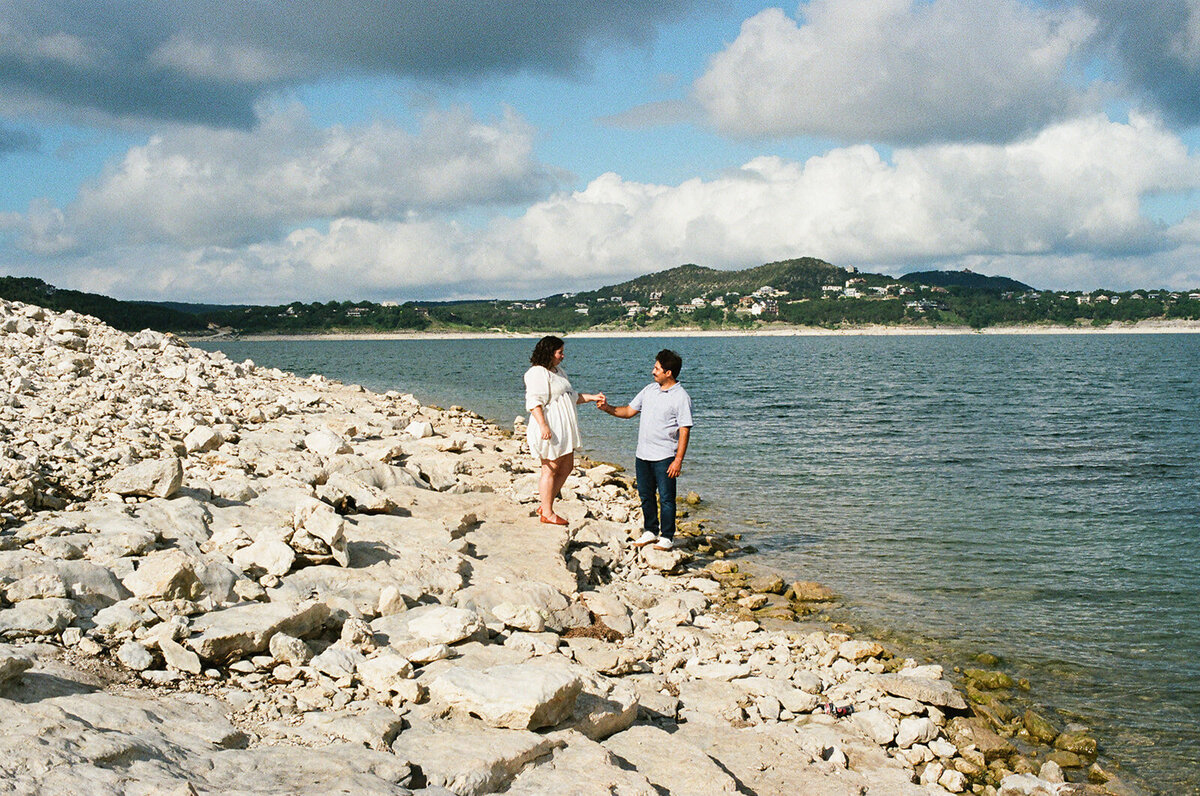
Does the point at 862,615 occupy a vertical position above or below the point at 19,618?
below

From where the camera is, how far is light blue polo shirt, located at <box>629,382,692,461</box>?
10914 mm

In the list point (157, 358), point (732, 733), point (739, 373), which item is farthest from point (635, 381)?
point (732, 733)

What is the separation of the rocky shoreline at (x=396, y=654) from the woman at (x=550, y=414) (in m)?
Answer: 0.77

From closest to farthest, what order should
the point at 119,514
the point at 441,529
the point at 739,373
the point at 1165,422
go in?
the point at 119,514, the point at 441,529, the point at 1165,422, the point at 739,373

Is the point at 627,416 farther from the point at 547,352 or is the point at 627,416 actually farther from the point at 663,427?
the point at 547,352

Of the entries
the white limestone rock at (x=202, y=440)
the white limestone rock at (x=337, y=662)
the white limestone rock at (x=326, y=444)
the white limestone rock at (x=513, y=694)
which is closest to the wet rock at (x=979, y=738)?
the white limestone rock at (x=513, y=694)

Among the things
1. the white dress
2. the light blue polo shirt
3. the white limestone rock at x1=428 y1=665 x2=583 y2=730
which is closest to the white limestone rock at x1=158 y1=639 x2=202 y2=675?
the white limestone rock at x1=428 y1=665 x2=583 y2=730

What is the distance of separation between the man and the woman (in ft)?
1.65

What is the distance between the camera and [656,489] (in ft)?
38.3

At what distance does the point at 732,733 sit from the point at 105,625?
14.5 ft

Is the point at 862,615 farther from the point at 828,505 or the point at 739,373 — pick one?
the point at 739,373

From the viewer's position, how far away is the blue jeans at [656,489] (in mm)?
11117

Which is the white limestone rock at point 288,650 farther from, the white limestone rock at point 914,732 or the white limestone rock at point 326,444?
the white limestone rock at point 326,444

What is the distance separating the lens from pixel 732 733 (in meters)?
6.25
